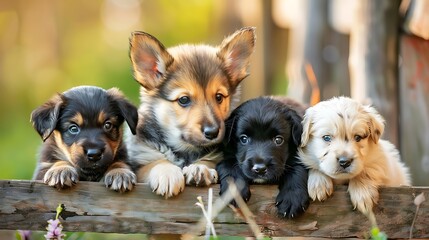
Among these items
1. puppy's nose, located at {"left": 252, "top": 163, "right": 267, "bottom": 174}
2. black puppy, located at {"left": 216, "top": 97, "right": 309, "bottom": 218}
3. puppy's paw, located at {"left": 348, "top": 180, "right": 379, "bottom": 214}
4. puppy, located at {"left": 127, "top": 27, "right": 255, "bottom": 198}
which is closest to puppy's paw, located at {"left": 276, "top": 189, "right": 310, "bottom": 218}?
black puppy, located at {"left": 216, "top": 97, "right": 309, "bottom": 218}

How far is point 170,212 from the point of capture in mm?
5676

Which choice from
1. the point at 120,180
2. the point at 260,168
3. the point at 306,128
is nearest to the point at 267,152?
the point at 260,168

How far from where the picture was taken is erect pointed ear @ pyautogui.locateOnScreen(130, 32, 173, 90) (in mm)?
6465

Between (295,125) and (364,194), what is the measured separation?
74 centimetres

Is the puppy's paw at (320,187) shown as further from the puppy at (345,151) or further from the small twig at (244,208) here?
the small twig at (244,208)

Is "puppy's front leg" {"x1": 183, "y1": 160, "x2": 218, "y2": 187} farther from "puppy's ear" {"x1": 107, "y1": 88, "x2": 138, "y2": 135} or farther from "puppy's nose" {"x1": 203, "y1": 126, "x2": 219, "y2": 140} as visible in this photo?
"puppy's ear" {"x1": 107, "y1": 88, "x2": 138, "y2": 135}

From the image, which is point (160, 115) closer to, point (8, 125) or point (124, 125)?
point (124, 125)

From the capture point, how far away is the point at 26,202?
559 cm

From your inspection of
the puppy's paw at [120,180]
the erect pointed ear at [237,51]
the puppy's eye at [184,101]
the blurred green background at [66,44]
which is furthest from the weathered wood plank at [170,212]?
the blurred green background at [66,44]

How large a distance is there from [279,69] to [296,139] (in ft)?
38.8

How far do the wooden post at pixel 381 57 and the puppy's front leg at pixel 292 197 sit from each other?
2477mm

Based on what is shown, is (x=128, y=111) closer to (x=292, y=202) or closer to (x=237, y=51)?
(x=237, y=51)

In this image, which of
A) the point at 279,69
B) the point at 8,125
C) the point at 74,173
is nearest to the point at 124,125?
the point at 74,173

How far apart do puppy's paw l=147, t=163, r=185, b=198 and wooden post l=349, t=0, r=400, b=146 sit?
2915 millimetres
